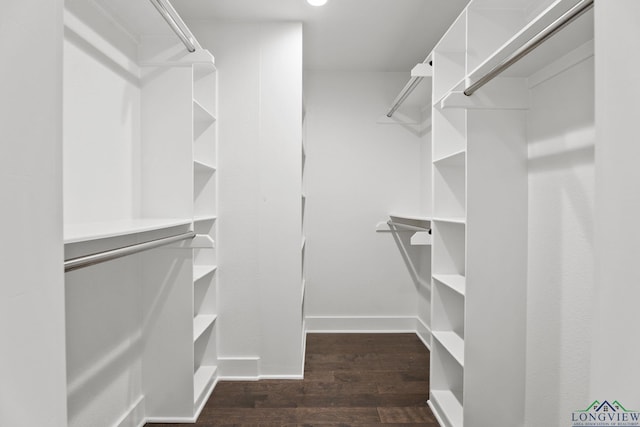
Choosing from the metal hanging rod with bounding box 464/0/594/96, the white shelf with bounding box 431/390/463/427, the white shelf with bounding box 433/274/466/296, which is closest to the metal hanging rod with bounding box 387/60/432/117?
the metal hanging rod with bounding box 464/0/594/96

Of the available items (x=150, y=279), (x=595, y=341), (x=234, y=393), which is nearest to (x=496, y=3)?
(x=595, y=341)

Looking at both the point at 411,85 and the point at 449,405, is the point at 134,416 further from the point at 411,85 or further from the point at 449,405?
the point at 411,85

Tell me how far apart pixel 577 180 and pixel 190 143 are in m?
1.83

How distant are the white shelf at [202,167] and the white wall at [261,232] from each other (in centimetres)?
13

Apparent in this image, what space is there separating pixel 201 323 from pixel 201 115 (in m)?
1.34

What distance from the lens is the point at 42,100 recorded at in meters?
0.64

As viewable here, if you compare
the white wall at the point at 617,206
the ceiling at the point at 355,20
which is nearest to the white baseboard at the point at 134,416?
the white wall at the point at 617,206

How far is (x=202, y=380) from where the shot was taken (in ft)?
7.61

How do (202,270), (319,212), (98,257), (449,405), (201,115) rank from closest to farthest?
(98,257) < (449,405) < (201,115) < (202,270) < (319,212)

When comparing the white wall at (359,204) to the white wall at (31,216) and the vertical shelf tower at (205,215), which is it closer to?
the vertical shelf tower at (205,215)

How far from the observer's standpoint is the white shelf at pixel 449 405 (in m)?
1.91

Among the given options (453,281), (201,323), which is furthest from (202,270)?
(453,281)

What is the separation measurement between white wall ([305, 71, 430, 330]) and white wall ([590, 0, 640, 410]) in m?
2.89

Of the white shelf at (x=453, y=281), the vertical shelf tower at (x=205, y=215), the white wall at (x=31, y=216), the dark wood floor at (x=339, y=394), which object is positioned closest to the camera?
the white wall at (x=31, y=216)
